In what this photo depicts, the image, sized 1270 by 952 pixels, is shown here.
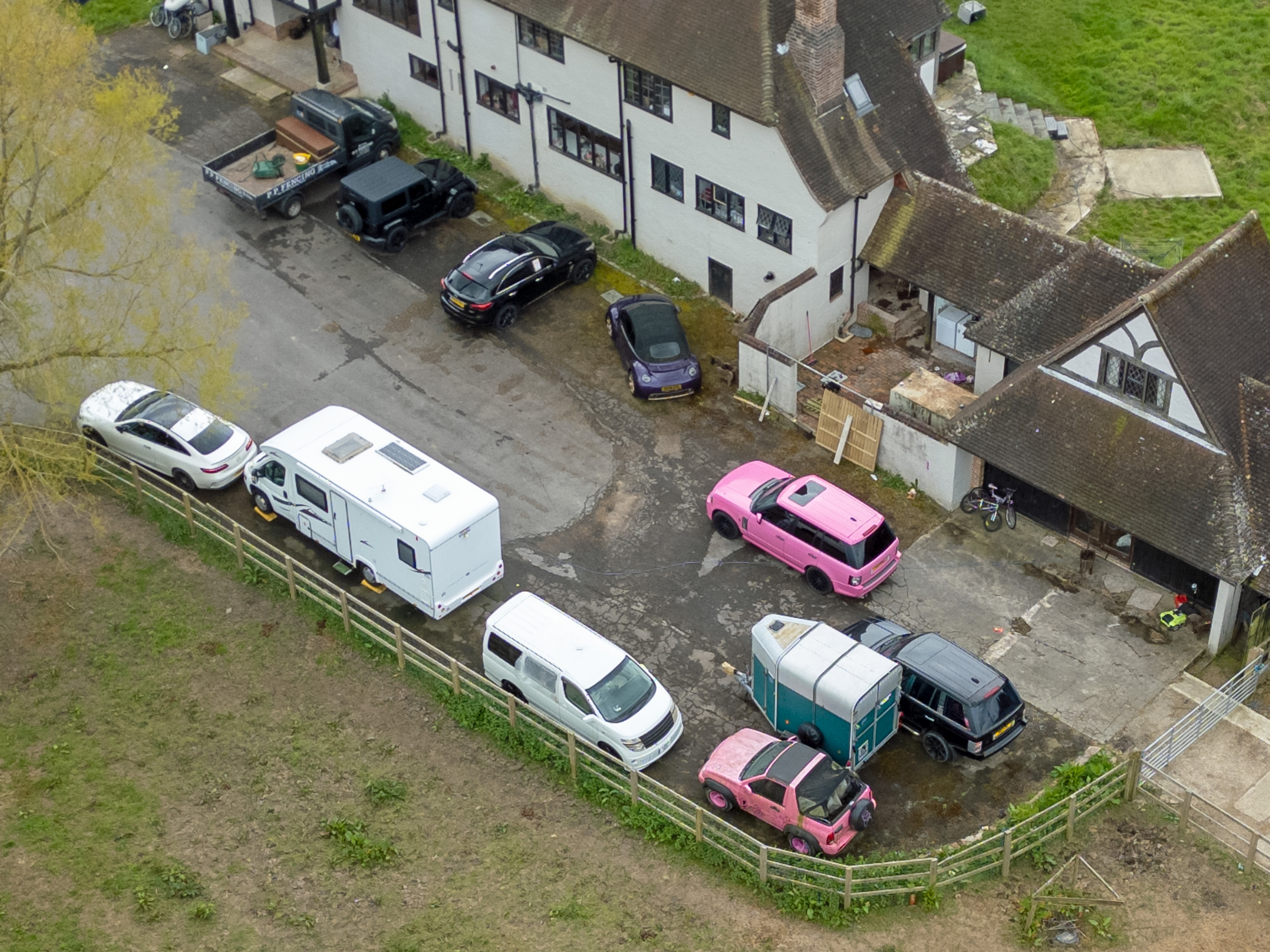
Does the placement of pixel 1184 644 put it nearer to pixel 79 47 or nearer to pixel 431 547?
pixel 431 547

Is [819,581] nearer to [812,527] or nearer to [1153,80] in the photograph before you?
[812,527]

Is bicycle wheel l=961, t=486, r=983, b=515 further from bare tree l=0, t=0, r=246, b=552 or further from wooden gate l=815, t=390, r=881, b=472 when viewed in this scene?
bare tree l=0, t=0, r=246, b=552

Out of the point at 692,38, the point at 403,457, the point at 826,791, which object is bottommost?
the point at 826,791

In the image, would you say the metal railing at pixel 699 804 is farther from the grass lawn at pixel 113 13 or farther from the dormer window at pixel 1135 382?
the grass lawn at pixel 113 13

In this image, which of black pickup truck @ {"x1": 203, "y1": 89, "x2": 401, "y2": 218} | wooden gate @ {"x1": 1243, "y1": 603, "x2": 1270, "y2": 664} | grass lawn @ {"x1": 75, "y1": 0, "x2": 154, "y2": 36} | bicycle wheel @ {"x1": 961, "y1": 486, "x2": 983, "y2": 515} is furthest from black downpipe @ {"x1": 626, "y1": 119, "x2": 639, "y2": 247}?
grass lawn @ {"x1": 75, "y1": 0, "x2": 154, "y2": 36}

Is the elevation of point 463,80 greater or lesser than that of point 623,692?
greater

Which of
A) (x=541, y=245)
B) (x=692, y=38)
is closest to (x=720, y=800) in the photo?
(x=541, y=245)

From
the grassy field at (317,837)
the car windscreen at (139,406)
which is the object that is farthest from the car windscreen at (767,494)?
the car windscreen at (139,406)
